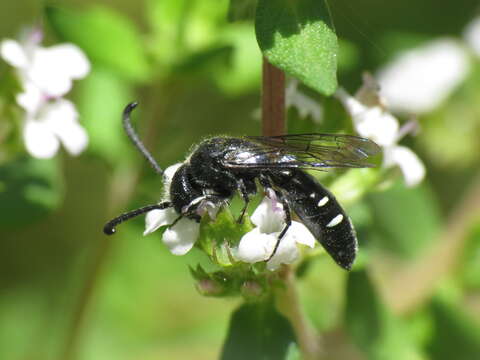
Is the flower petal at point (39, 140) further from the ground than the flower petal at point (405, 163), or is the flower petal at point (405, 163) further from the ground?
the flower petal at point (39, 140)

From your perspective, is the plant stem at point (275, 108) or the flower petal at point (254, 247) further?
the plant stem at point (275, 108)

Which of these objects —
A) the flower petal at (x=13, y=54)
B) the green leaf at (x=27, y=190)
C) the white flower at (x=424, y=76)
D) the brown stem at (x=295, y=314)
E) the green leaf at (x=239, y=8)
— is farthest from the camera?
the white flower at (x=424, y=76)

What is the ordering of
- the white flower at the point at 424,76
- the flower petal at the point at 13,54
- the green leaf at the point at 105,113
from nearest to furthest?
the flower petal at the point at 13,54, the green leaf at the point at 105,113, the white flower at the point at 424,76

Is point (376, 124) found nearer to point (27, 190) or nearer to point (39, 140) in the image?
point (39, 140)

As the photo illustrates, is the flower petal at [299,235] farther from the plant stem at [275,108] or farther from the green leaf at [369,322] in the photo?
the green leaf at [369,322]

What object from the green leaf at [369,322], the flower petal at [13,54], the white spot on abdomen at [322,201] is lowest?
the green leaf at [369,322]

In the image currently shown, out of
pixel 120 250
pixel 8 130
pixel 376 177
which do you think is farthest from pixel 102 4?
pixel 376 177

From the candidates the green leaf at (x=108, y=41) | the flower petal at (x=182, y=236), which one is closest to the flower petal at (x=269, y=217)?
the flower petal at (x=182, y=236)

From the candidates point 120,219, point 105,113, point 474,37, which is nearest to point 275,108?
point 120,219
